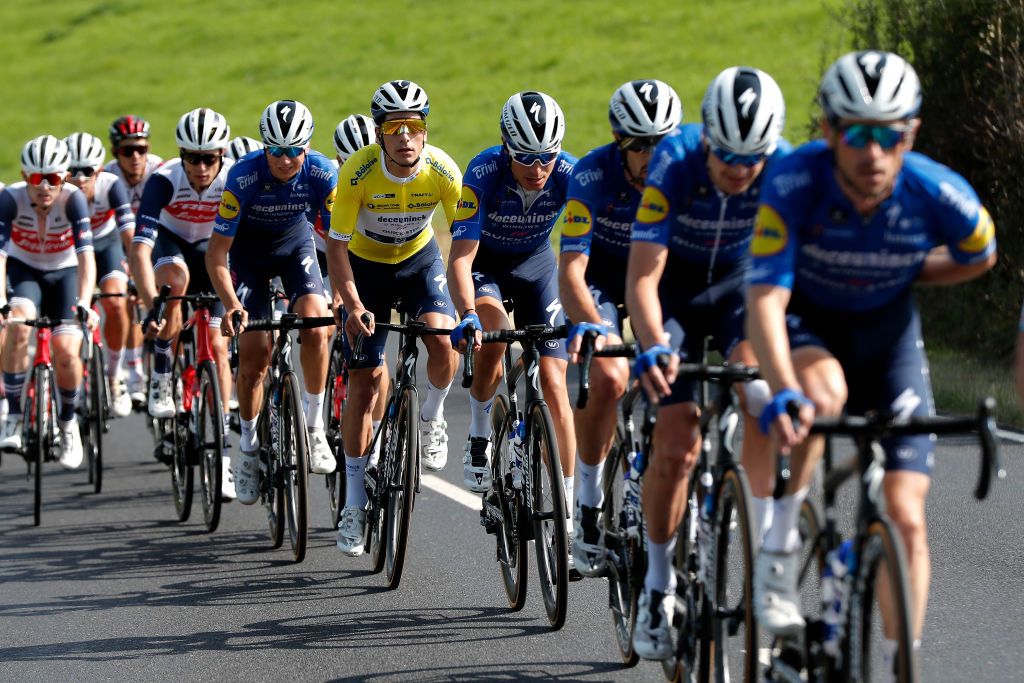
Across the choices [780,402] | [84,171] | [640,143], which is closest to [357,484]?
[640,143]

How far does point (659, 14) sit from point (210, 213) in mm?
40211

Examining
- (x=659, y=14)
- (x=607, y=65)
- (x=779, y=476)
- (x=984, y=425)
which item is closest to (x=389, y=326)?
(x=779, y=476)

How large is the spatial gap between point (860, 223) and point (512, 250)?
3725mm

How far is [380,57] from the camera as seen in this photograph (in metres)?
49.8

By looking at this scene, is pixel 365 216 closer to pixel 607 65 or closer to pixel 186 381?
pixel 186 381

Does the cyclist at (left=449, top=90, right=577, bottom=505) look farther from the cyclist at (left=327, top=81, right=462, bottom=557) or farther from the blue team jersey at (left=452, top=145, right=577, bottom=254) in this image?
the cyclist at (left=327, top=81, right=462, bottom=557)

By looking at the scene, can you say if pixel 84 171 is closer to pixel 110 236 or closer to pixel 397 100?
pixel 110 236

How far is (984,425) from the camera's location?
4.25 meters

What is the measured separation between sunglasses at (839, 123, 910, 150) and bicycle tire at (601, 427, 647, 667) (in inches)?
82.9

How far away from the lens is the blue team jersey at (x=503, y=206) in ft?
25.9

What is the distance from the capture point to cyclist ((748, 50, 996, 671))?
458 centimetres

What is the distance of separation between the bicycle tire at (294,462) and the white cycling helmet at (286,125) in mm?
1375

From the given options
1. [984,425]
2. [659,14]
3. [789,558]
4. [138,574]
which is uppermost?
[659,14]

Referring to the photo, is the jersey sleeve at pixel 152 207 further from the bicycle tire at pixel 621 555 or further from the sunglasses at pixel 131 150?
the bicycle tire at pixel 621 555
